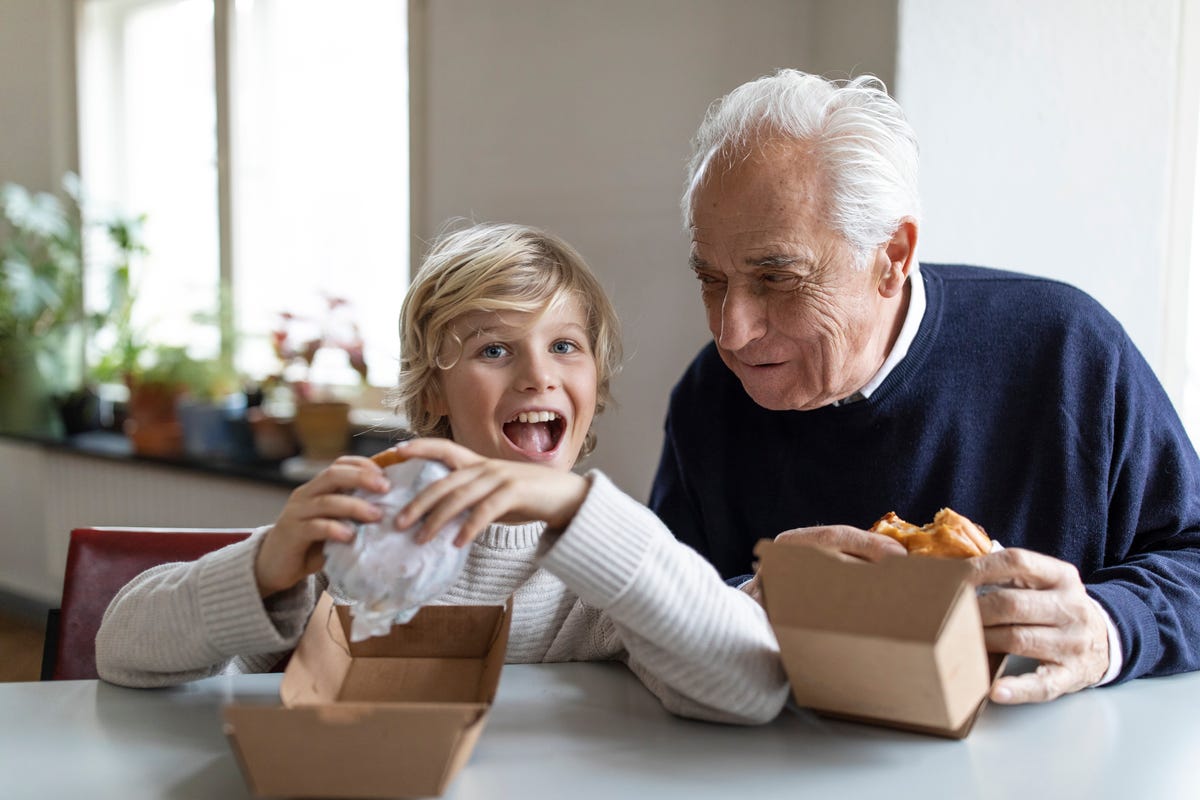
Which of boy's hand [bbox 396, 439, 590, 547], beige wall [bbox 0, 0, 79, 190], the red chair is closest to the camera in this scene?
boy's hand [bbox 396, 439, 590, 547]

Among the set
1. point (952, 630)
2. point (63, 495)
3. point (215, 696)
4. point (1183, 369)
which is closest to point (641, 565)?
point (952, 630)

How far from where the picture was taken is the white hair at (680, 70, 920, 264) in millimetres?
1448

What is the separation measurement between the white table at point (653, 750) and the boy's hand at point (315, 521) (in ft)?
0.52

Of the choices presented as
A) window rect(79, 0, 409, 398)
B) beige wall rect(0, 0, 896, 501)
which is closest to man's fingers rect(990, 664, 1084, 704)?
beige wall rect(0, 0, 896, 501)

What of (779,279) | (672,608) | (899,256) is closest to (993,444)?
(899,256)

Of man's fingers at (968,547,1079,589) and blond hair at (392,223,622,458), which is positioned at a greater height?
blond hair at (392,223,622,458)

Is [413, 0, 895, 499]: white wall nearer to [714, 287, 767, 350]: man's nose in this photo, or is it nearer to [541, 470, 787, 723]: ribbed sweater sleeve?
[714, 287, 767, 350]: man's nose

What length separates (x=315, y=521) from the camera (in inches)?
37.6

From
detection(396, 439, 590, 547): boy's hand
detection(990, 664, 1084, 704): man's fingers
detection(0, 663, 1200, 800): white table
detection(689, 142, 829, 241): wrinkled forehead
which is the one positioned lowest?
detection(0, 663, 1200, 800): white table

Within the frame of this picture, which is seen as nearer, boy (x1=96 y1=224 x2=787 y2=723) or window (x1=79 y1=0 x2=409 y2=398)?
boy (x1=96 y1=224 x2=787 y2=723)

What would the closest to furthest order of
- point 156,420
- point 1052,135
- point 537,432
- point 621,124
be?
point 537,432
point 1052,135
point 621,124
point 156,420

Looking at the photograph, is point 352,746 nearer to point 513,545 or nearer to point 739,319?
point 513,545

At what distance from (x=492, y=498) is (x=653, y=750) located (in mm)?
280

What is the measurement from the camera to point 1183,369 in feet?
7.39
